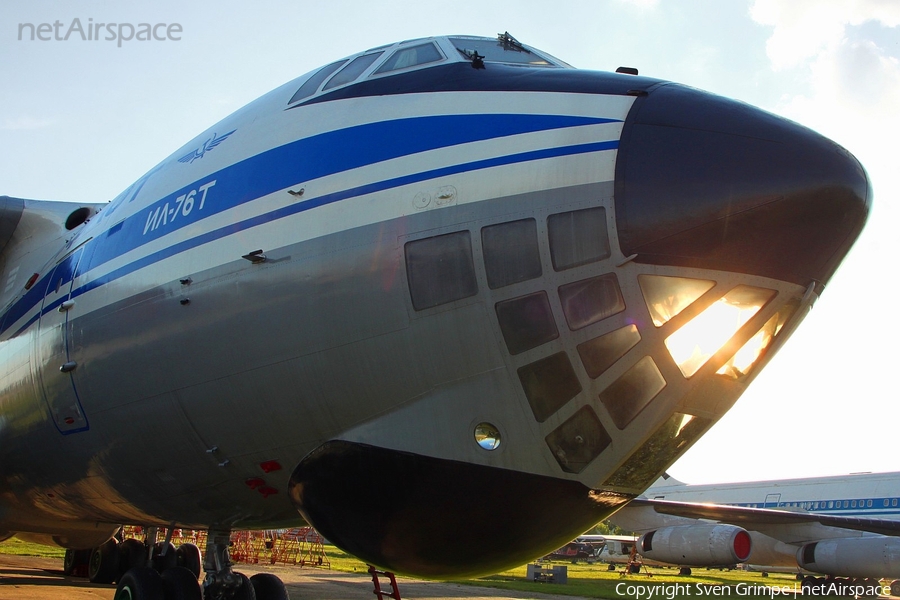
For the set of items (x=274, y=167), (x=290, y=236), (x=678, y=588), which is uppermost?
(x=274, y=167)

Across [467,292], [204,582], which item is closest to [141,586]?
[204,582]

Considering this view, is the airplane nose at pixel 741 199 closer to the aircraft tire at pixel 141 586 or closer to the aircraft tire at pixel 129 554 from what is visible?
the aircraft tire at pixel 141 586

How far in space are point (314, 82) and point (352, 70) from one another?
1.13 feet

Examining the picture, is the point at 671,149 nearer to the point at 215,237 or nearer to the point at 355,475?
the point at 355,475

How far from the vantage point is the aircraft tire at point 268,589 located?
26.2 feet

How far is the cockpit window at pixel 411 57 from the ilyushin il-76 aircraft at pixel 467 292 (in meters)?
0.02

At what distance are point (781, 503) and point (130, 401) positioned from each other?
94.1ft

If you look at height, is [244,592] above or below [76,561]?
above

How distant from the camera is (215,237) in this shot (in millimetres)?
5418

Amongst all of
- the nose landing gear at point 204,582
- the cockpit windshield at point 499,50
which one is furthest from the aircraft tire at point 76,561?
the cockpit windshield at point 499,50

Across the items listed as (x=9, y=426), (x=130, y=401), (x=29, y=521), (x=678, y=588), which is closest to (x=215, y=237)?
(x=130, y=401)

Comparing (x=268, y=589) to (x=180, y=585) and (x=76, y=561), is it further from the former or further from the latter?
(x=76, y=561)

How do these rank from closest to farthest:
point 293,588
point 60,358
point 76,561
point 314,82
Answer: point 314,82, point 60,358, point 293,588, point 76,561

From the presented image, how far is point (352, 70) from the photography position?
5.79 meters
